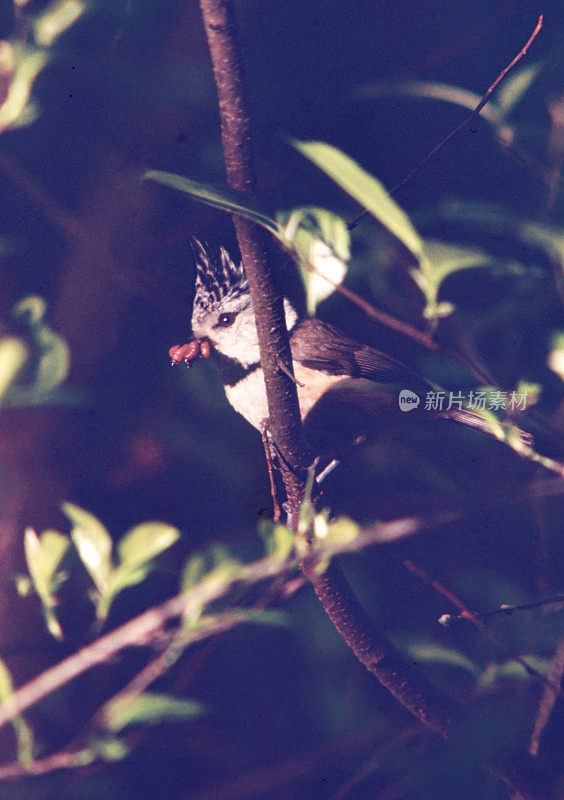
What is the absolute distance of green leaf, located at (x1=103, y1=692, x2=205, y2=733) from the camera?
0.76 meters

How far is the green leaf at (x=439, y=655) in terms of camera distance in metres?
0.87

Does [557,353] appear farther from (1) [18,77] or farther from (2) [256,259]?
(1) [18,77]

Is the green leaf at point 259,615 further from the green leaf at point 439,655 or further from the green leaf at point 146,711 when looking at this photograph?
the green leaf at point 439,655

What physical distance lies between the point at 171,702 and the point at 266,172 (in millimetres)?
795

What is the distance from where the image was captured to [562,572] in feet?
→ 3.18

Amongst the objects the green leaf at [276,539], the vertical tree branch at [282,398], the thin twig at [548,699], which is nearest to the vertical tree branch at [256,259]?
the vertical tree branch at [282,398]

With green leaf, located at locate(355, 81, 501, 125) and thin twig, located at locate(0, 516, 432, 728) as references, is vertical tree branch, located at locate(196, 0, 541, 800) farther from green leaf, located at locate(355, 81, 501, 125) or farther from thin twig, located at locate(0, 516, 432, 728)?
green leaf, located at locate(355, 81, 501, 125)

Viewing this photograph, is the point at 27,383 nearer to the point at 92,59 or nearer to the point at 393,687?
the point at 92,59

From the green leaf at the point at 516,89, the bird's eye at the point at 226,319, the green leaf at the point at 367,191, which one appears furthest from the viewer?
the bird's eye at the point at 226,319

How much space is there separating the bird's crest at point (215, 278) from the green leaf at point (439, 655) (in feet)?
2.23

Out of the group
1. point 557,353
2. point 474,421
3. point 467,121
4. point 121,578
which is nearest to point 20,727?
point 121,578

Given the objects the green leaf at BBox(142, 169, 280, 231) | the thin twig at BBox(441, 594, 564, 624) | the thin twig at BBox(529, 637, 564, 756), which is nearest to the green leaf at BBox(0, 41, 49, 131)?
the green leaf at BBox(142, 169, 280, 231)

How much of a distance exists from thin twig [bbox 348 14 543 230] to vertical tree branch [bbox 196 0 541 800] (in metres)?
0.18

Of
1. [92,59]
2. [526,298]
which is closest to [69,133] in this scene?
[92,59]
